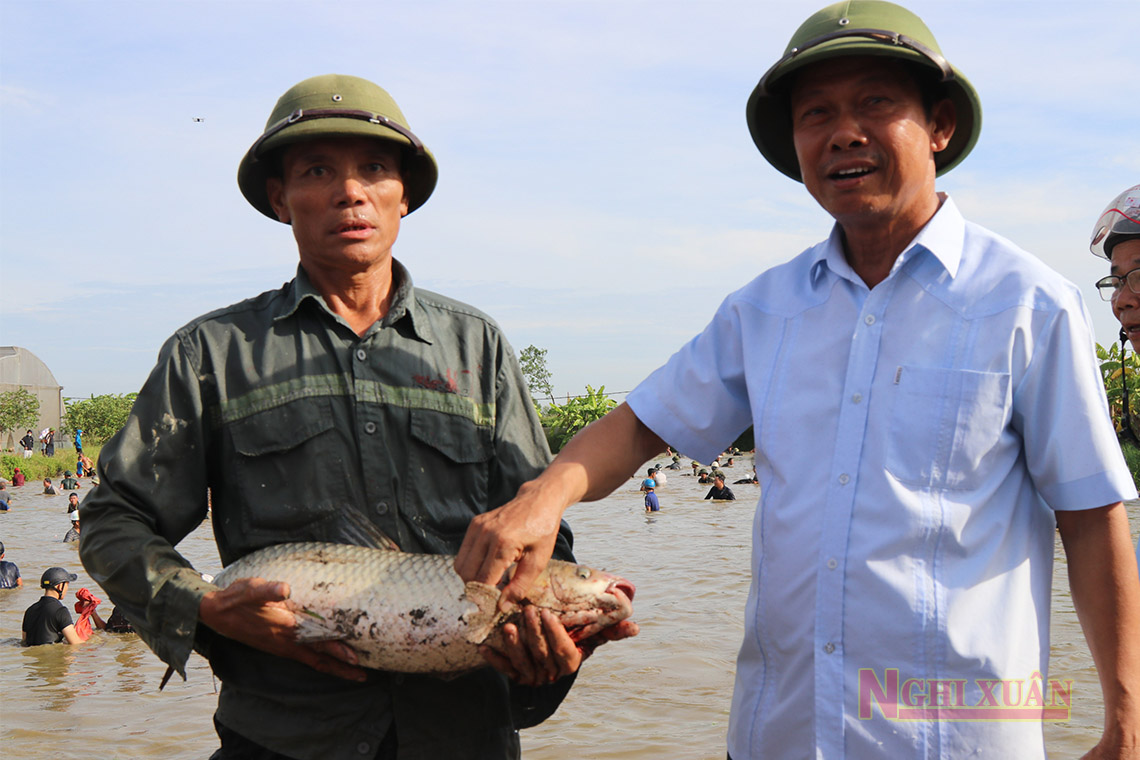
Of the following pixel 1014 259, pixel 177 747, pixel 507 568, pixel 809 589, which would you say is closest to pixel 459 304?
pixel 507 568

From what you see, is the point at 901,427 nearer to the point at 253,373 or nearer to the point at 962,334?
the point at 962,334

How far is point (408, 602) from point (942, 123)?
1.87 metres

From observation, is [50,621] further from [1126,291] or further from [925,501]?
[925,501]

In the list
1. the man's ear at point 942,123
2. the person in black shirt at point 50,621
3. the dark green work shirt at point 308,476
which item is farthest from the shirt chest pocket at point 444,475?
the person in black shirt at point 50,621

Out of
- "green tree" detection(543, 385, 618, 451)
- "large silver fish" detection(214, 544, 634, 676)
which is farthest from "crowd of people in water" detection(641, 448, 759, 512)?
"large silver fish" detection(214, 544, 634, 676)

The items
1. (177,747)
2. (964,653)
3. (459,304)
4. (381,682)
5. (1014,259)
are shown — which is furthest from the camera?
(177,747)

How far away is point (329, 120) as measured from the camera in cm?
283

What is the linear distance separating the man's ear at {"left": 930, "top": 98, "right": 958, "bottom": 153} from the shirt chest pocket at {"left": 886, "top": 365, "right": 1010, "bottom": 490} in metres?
0.67

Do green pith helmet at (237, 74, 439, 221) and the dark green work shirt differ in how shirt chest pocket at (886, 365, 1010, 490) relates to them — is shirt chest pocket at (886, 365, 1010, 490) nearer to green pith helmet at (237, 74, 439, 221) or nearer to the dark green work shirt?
the dark green work shirt

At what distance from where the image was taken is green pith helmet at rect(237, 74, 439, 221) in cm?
283

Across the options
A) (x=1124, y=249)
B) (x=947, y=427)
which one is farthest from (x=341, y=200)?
(x=1124, y=249)

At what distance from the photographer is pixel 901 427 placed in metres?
2.39

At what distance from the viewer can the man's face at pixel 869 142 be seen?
2529mm

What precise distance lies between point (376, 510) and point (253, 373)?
20.4 inches
